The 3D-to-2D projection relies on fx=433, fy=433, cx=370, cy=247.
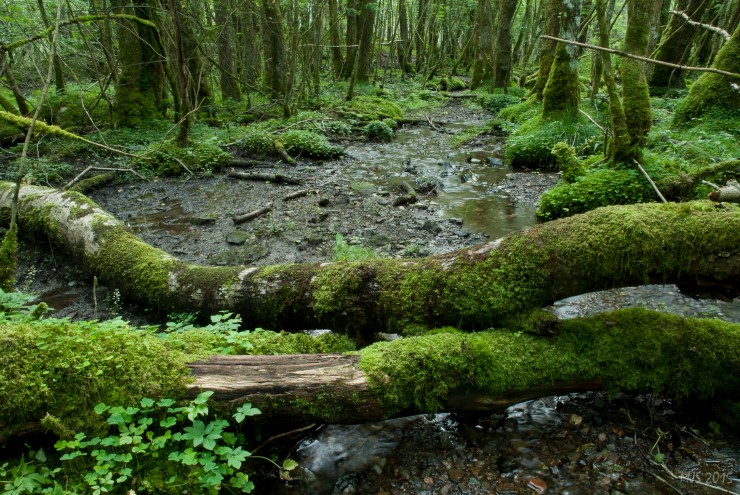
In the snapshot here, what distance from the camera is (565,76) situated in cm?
1059

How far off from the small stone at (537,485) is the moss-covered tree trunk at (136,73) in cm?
1313

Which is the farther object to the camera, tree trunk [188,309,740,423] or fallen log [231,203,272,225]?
fallen log [231,203,272,225]

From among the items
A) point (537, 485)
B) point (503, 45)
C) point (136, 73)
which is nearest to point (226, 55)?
point (136, 73)

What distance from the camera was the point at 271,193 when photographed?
30.6 ft

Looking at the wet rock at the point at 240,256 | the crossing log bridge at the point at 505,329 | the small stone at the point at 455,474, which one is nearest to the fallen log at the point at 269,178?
the wet rock at the point at 240,256

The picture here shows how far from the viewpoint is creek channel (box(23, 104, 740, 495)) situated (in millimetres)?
2912

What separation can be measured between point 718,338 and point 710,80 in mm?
7945

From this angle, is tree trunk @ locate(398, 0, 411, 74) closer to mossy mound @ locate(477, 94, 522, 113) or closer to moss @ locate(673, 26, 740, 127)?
mossy mound @ locate(477, 94, 522, 113)

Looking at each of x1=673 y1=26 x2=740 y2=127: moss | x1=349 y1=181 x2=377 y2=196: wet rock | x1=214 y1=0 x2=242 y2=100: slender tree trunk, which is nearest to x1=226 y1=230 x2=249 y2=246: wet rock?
x1=349 y1=181 x2=377 y2=196: wet rock

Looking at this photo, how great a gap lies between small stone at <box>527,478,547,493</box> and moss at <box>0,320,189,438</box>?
7.66 ft

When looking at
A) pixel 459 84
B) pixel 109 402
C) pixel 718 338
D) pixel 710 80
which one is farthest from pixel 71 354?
pixel 459 84

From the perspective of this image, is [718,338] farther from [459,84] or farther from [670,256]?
[459,84]

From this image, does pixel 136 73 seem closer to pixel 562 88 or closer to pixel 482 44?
pixel 562 88

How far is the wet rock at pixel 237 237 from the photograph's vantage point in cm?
714
